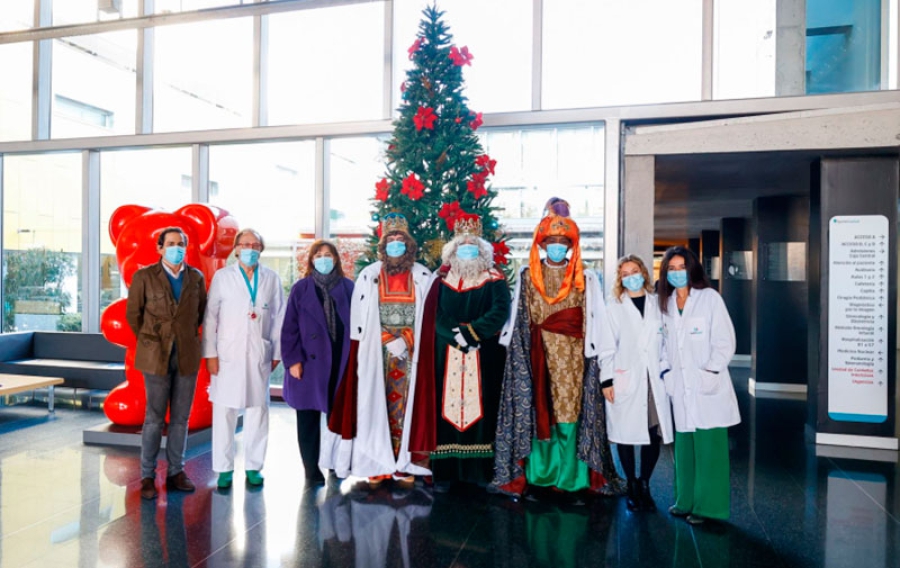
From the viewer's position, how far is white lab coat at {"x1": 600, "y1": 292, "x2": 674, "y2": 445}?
3.39m

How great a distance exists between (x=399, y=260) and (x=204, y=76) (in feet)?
16.5

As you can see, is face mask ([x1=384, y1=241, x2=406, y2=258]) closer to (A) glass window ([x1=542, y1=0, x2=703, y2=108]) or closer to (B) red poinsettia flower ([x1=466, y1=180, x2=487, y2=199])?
(B) red poinsettia flower ([x1=466, y1=180, x2=487, y2=199])

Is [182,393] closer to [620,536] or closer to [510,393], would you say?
[510,393]

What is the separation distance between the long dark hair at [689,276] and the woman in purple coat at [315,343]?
1.96 m

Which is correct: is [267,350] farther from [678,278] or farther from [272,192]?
[272,192]

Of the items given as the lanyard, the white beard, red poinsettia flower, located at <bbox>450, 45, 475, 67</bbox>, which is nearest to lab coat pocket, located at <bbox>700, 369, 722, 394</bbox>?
the white beard

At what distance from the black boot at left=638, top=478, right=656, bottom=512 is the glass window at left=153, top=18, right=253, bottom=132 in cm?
581

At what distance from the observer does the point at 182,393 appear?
12.6 ft

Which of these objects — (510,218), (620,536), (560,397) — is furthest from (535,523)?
(510,218)

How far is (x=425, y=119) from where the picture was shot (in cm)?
464

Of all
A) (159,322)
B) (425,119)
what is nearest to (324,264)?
(159,322)

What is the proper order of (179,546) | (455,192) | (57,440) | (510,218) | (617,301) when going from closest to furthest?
(179,546) → (617,301) → (455,192) → (57,440) → (510,218)

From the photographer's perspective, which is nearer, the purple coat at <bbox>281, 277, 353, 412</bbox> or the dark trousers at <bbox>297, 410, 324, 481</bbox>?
the purple coat at <bbox>281, 277, 353, 412</bbox>

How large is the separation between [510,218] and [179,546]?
4.48 m
